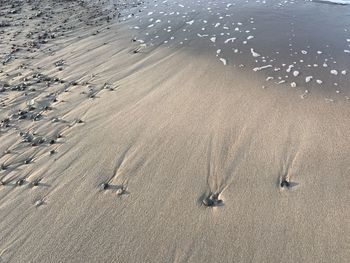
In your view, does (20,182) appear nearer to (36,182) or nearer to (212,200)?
(36,182)

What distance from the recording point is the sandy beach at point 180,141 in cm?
399

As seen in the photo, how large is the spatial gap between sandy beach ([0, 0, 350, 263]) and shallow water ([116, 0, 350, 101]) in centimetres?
5

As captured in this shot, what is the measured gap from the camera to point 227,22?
896cm

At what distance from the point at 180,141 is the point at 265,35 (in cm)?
424

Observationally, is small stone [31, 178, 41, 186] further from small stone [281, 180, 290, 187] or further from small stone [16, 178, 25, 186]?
small stone [281, 180, 290, 187]

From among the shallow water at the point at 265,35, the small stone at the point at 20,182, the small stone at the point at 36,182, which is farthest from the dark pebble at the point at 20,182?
the shallow water at the point at 265,35

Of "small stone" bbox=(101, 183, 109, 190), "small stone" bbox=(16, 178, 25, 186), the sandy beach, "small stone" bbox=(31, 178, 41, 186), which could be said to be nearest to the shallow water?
the sandy beach

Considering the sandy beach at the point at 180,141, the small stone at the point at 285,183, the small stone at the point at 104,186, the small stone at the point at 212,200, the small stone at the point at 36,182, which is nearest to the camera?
the sandy beach at the point at 180,141

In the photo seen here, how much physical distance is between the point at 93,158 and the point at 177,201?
1524mm

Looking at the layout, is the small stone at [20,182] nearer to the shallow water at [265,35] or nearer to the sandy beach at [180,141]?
the sandy beach at [180,141]

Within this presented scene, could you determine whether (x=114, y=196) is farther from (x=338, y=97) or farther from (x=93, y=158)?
(x=338, y=97)

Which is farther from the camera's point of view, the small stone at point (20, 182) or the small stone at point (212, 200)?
the small stone at point (20, 182)

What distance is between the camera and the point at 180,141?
5348 millimetres

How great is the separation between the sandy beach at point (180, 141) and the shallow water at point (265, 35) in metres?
0.05
